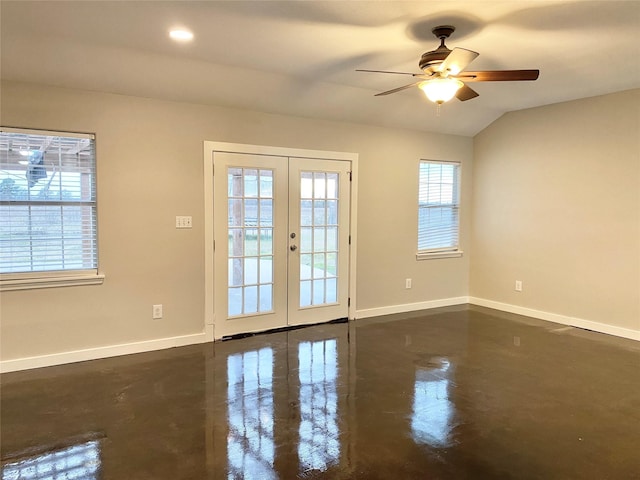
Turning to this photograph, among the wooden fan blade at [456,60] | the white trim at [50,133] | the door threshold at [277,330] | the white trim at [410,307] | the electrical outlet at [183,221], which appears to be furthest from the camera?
the white trim at [410,307]

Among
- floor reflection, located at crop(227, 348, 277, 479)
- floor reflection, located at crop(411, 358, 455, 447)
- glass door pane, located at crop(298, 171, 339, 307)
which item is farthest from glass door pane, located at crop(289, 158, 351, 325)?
floor reflection, located at crop(411, 358, 455, 447)

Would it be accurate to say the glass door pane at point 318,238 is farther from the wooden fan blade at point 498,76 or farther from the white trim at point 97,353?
the wooden fan blade at point 498,76

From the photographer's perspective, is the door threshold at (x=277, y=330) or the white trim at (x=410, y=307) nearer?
the door threshold at (x=277, y=330)

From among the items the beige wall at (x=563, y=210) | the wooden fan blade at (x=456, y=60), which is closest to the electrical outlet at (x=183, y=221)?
the wooden fan blade at (x=456, y=60)

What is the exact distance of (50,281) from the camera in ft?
12.5

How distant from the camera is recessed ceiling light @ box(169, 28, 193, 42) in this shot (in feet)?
10.1

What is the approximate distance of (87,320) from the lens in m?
4.00

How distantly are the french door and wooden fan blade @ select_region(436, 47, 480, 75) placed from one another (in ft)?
7.37

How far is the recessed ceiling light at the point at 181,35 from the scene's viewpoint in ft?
10.1

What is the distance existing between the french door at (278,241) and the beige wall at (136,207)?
22 centimetres

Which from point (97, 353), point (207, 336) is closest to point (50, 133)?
point (97, 353)

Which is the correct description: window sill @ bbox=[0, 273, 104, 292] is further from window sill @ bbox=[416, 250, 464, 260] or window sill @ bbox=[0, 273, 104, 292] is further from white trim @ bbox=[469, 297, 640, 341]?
white trim @ bbox=[469, 297, 640, 341]

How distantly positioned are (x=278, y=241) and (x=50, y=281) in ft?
6.99

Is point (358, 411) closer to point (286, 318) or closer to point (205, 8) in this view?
point (286, 318)
